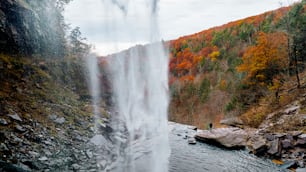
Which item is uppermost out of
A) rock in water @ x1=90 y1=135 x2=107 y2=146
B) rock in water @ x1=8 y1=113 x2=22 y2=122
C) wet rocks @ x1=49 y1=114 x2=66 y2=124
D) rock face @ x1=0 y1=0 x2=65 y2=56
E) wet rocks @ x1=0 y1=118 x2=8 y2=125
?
rock face @ x1=0 y1=0 x2=65 y2=56

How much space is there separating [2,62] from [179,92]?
37863mm

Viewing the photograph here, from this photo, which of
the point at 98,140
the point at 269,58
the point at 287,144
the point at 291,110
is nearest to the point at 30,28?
the point at 98,140

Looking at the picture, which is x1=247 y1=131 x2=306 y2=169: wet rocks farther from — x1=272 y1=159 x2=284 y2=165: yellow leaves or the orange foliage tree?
the orange foliage tree

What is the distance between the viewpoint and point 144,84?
18.6 m

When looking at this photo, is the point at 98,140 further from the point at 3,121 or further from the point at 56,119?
the point at 3,121

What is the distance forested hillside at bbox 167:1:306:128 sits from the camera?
25172 millimetres

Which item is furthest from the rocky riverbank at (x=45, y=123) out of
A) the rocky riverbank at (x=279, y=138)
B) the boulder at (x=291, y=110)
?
the boulder at (x=291, y=110)

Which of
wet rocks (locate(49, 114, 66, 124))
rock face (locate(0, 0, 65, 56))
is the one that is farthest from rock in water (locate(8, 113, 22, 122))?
rock face (locate(0, 0, 65, 56))

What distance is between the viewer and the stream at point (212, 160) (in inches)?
451

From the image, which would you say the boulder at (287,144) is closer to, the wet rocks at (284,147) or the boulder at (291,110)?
the wet rocks at (284,147)

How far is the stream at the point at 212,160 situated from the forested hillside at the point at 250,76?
320 inches

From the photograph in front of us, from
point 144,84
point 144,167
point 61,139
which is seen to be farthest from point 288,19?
point 61,139

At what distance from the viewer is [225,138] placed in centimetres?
1662

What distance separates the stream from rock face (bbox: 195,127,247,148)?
0.60 m
